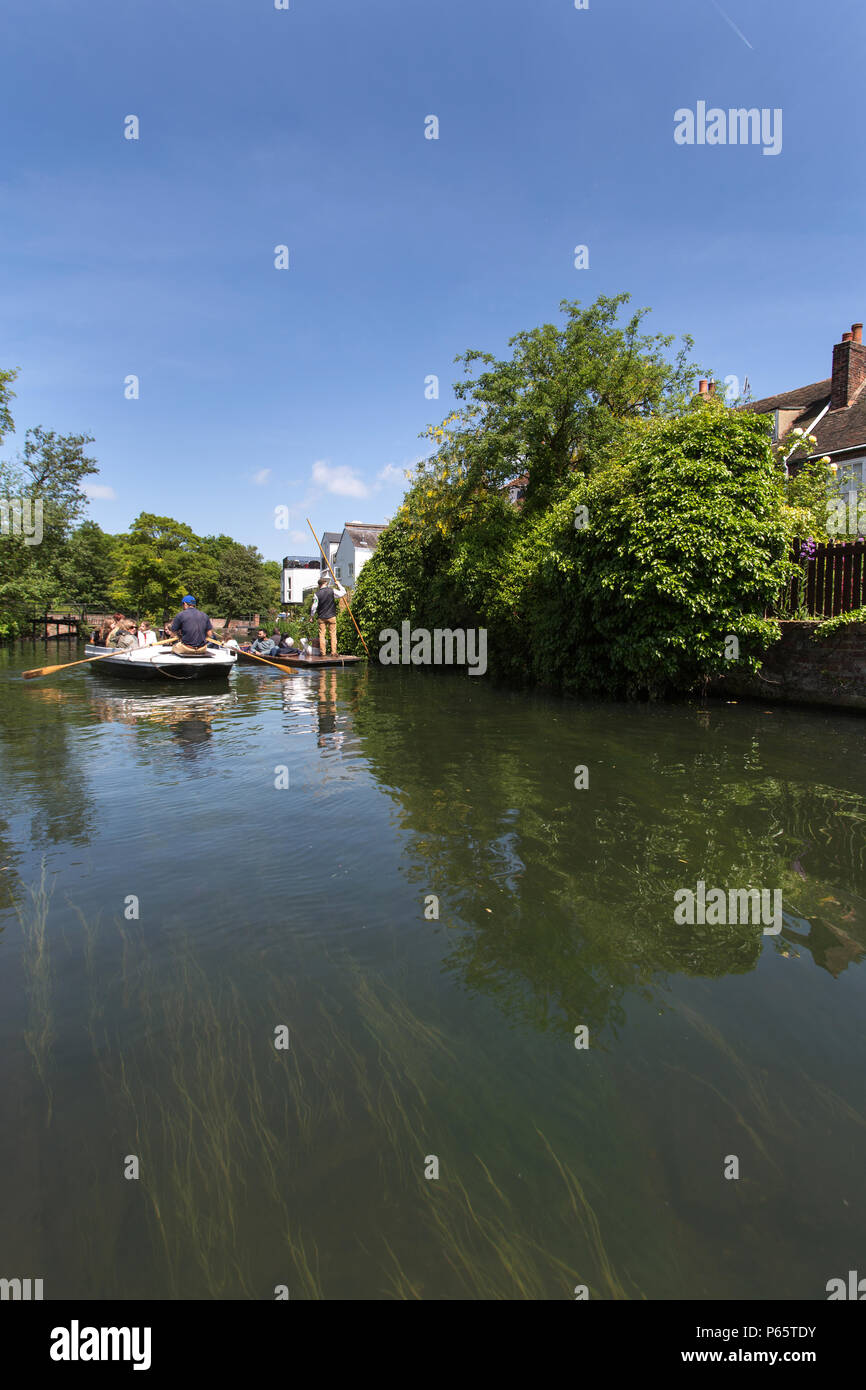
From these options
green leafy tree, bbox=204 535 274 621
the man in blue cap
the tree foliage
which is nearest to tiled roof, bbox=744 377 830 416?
the tree foliage

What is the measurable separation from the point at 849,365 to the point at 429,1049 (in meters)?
37.3

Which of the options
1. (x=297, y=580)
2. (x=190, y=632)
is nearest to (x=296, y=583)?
(x=297, y=580)

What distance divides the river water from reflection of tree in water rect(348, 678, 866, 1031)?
0.11ft

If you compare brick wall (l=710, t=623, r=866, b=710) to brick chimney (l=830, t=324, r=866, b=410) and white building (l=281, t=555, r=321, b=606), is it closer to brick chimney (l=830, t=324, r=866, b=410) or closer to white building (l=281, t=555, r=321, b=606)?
brick chimney (l=830, t=324, r=866, b=410)

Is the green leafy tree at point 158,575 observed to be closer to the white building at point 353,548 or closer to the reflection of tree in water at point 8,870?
the white building at point 353,548

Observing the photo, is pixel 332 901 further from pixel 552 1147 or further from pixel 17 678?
pixel 17 678

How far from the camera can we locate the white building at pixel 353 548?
6266cm

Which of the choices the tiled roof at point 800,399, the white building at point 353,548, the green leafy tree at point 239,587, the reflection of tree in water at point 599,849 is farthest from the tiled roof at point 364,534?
the reflection of tree in water at point 599,849

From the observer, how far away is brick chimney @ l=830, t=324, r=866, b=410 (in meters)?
31.0

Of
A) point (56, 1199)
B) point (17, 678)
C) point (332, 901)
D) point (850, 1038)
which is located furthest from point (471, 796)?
point (17, 678)

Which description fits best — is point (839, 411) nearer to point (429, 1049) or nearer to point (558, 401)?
point (558, 401)

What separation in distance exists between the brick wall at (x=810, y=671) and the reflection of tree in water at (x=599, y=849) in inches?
147

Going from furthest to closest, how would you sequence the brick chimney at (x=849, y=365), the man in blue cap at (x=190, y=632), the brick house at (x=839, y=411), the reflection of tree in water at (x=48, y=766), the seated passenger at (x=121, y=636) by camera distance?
the brick chimney at (x=849, y=365) < the brick house at (x=839, y=411) < the seated passenger at (x=121, y=636) < the man in blue cap at (x=190, y=632) < the reflection of tree in water at (x=48, y=766)
